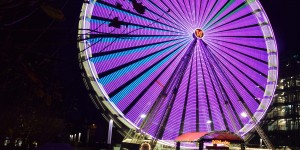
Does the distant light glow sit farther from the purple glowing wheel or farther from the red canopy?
the red canopy

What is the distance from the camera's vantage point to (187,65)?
17.5 m

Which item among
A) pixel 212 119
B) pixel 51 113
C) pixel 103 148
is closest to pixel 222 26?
pixel 212 119

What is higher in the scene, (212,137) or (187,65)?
(187,65)

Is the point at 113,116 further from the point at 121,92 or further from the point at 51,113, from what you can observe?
the point at 51,113

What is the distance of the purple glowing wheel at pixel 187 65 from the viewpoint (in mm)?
15930

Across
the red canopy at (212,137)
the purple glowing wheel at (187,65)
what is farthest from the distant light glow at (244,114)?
the red canopy at (212,137)

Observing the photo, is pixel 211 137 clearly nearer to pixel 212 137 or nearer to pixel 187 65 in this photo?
pixel 212 137

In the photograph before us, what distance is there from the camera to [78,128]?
4950 centimetres

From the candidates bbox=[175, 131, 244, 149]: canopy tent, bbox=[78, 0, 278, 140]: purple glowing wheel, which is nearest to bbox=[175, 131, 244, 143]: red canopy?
bbox=[175, 131, 244, 149]: canopy tent

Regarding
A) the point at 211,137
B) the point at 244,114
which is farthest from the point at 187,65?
the point at 244,114

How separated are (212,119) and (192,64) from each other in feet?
11.4

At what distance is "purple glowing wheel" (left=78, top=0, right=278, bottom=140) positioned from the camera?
1593 centimetres

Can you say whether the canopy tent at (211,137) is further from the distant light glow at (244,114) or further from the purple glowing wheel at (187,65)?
the distant light glow at (244,114)

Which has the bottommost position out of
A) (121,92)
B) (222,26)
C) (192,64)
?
(121,92)
